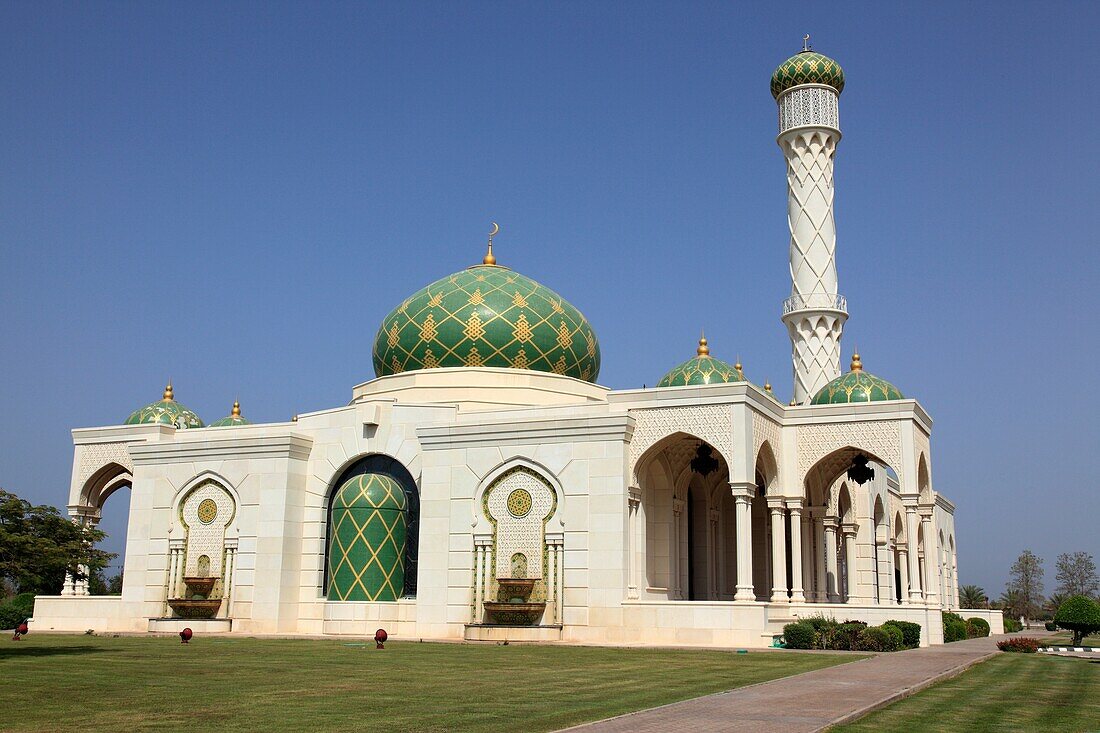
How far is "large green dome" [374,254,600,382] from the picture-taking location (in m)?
27.6

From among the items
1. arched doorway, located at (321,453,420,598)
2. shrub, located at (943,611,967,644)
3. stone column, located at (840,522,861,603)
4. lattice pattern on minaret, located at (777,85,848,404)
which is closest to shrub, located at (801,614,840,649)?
shrub, located at (943,611,967,644)

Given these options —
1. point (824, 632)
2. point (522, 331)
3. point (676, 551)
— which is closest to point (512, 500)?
point (676, 551)

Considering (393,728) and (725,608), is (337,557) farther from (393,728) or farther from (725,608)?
(393,728)

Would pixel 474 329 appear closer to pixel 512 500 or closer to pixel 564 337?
pixel 564 337

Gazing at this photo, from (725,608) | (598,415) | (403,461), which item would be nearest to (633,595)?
(725,608)

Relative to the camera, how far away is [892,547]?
3609cm

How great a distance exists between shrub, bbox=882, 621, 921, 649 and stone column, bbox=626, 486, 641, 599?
5.04 meters

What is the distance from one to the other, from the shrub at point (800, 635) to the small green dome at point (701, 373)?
6.25 m

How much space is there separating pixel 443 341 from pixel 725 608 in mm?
10191

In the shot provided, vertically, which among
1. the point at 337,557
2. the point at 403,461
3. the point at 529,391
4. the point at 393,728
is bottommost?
the point at 393,728

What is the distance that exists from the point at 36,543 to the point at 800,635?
13009 millimetres

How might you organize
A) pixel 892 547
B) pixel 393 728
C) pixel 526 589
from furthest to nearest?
pixel 892 547
pixel 526 589
pixel 393 728

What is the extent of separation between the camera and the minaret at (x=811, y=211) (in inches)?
1294

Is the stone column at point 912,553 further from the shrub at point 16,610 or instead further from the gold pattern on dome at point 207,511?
the shrub at point 16,610
